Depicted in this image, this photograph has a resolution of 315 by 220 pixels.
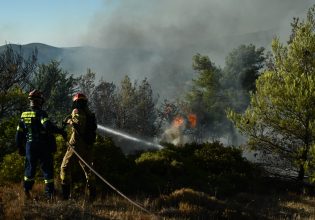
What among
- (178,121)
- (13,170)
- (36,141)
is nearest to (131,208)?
(36,141)

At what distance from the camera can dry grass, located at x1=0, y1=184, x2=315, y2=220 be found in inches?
245

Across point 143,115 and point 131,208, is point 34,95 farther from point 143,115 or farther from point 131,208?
point 143,115

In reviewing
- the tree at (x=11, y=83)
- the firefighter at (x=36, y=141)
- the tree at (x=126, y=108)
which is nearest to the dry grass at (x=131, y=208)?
the firefighter at (x=36, y=141)

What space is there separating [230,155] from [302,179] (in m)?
2.72

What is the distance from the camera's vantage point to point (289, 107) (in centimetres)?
1279

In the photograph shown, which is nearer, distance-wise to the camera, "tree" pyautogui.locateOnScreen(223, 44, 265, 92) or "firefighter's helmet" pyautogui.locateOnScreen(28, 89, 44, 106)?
"firefighter's helmet" pyautogui.locateOnScreen(28, 89, 44, 106)

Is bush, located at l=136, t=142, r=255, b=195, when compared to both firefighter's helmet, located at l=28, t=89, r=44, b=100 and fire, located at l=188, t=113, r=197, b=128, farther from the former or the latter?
fire, located at l=188, t=113, r=197, b=128

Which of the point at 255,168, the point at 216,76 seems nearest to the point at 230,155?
the point at 255,168

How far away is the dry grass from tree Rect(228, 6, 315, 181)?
3247 millimetres

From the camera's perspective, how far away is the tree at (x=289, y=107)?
1235 cm

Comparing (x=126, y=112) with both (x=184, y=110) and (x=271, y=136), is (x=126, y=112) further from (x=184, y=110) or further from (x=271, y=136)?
(x=271, y=136)

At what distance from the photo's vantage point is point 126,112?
4053 centimetres

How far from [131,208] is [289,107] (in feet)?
23.8

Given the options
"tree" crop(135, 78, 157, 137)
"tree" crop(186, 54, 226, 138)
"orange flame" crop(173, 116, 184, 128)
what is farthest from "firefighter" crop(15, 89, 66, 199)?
"orange flame" crop(173, 116, 184, 128)
